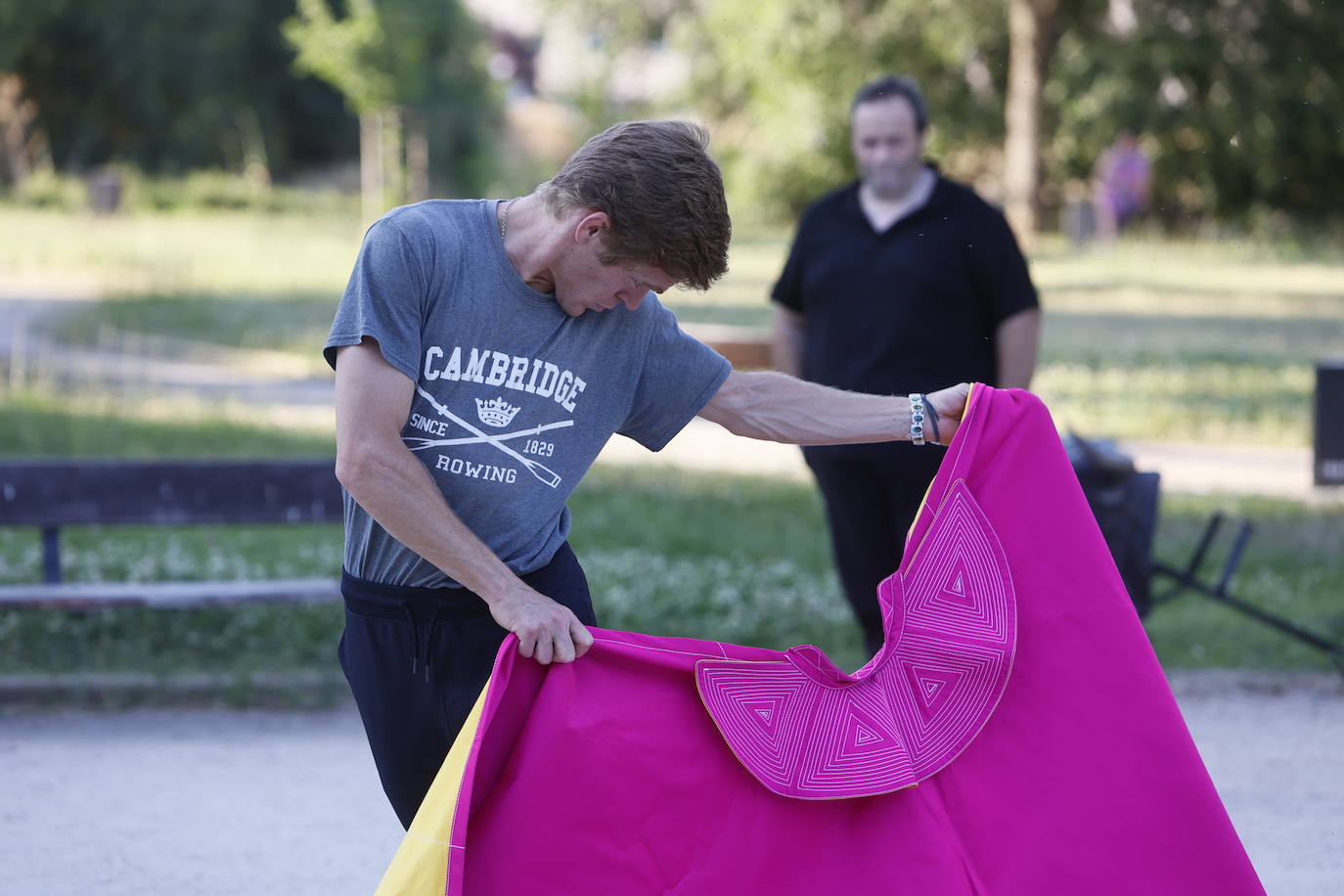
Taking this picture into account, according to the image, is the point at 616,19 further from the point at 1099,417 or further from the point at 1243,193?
the point at 1099,417

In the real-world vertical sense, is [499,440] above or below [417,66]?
below

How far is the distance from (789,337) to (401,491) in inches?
130

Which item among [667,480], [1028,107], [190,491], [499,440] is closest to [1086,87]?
[1028,107]

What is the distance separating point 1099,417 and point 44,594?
8477 mm

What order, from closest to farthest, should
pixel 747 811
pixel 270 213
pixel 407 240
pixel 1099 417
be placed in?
pixel 407 240 < pixel 747 811 < pixel 1099 417 < pixel 270 213

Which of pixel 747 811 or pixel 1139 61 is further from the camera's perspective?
pixel 1139 61

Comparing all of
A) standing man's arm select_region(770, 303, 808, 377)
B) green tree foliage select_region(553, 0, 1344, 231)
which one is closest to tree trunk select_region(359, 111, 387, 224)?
green tree foliage select_region(553, 0, 1344, 231)

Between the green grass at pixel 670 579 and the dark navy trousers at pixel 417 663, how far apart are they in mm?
3692

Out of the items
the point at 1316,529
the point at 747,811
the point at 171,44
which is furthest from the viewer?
the point at 171,44

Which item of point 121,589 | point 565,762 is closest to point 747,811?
point 565,762

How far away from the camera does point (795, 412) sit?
3.37 m

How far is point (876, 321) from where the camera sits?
17.6 feet

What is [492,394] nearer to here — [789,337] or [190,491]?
[789,337]

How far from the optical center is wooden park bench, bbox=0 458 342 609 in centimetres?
666
